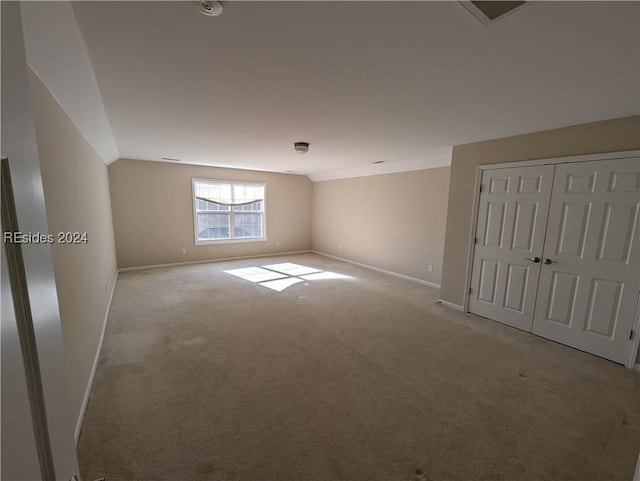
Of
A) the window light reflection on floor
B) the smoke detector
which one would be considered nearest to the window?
the window light reflection on floor

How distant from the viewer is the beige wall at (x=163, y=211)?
5.39m

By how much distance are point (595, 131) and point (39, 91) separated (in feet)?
14.6

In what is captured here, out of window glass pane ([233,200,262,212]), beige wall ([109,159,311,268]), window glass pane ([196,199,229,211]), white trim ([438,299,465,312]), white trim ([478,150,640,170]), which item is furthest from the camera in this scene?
window glass pane ([233,200,262,212])

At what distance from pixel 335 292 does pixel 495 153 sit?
2.99 meters

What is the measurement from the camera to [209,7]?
1222 mm

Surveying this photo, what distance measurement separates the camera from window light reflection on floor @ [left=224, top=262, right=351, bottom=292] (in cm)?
495

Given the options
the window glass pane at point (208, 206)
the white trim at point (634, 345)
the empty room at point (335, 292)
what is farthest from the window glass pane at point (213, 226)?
the white trim at point (634, 345)

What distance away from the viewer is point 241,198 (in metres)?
6.89

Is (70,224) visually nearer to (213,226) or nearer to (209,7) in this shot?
(209,7)

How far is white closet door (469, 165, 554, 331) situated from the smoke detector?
134 inches

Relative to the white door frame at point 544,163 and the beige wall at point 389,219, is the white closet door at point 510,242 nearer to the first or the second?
the white door frame at point 544,163

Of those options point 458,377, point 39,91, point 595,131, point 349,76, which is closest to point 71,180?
point 39,91

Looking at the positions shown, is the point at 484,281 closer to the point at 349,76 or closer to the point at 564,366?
the point at 564,366

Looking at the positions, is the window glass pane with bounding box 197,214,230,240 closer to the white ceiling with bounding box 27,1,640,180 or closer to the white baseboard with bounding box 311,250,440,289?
the white baseboard with bounding box 311,250,440,289
